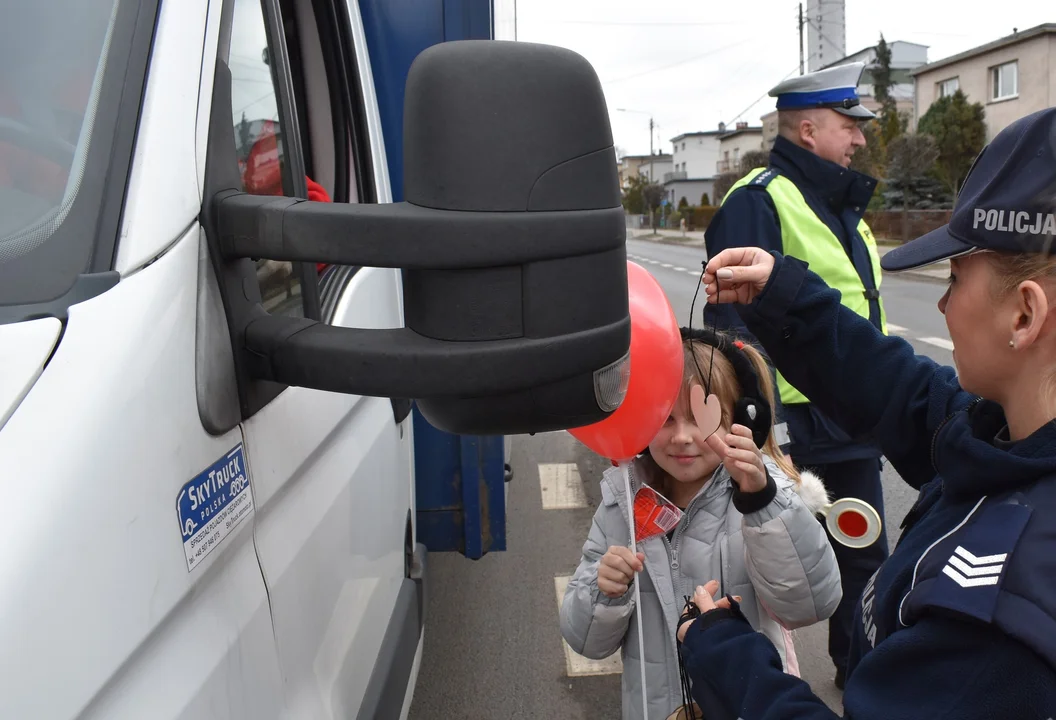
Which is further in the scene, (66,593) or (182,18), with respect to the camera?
(182,18)

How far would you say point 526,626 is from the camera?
3789mm

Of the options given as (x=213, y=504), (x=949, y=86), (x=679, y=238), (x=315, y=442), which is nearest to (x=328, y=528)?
(x=315, y=442)

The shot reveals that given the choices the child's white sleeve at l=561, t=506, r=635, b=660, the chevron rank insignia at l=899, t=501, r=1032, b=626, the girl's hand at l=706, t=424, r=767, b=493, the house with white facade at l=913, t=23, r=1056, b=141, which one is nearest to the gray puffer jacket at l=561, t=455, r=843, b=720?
the child's white sleeve at l=561, t=506, r=635, b=660

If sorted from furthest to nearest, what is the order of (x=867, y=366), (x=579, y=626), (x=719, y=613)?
(x=579, y=626)
(x=867, y=366)
(x=719, y=613)

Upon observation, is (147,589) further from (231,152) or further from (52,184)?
(231,152)

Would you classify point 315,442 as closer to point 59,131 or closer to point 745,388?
point 59,131

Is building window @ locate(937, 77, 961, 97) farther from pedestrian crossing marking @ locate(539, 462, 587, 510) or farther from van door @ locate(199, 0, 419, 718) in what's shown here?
van door @ locate(199, 0, 419, 718)

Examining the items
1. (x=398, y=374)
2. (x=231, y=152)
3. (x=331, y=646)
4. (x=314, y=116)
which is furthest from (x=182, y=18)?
(x=314, y=116)

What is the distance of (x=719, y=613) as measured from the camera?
4.93ft

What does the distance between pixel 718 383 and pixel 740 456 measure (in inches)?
15.7

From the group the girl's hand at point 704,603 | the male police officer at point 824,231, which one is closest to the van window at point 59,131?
the girl's hand at point 704,603

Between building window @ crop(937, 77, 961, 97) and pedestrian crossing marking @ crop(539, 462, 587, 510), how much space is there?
35.0 m

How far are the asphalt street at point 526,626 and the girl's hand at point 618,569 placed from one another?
4.89 ft

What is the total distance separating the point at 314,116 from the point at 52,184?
4.51 feet
